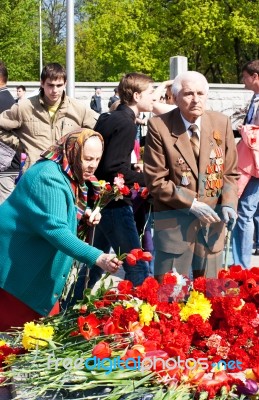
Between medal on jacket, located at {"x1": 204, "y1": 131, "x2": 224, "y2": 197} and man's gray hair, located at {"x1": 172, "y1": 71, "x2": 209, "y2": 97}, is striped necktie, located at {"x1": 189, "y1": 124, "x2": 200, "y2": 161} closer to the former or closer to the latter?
medal on jacket, located at {"x1": 204, "y1": 131, "x2": 224, "y2": 197}

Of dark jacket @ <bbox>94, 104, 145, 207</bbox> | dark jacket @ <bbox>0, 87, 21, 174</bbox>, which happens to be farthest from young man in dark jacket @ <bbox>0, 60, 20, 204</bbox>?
dark jacket @ <bbox>94, 104, 145, 207</bbox>

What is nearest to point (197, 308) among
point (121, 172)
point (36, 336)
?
point (36, 336)

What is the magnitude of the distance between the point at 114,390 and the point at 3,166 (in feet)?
15.2

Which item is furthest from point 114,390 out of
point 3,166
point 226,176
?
point 3,166

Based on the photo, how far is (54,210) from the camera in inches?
170

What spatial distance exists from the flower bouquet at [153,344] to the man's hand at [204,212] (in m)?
0.62

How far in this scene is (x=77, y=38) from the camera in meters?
58.5

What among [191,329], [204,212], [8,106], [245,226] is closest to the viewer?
[191,329]

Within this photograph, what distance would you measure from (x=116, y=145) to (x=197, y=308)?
2.36m

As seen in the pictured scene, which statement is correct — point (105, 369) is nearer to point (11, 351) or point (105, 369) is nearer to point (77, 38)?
point (11, 351)

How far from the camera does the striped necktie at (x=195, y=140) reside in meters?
5.18

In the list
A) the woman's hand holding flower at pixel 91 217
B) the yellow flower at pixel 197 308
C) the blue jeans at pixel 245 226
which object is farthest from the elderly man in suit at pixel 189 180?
the blue jeans at pixel 245 226

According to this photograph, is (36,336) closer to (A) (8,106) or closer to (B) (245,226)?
(B) (245,226)

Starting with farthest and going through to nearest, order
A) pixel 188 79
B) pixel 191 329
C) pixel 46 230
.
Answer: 1. pixel 188 79
2. pixel 46 230
3. pixel 191 329
